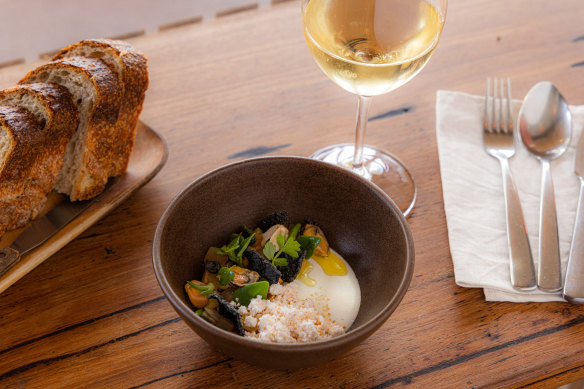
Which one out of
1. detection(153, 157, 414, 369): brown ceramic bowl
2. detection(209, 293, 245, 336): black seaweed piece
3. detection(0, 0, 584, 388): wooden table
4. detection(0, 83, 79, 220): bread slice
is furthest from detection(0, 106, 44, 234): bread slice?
detection(209, 293, 245, 336): black seaweed piece

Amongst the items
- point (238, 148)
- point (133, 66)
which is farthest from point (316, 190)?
point (133, 66)

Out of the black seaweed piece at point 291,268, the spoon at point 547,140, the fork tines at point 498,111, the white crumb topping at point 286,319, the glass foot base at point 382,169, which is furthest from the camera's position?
the fork tines at point 498,111

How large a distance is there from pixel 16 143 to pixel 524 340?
0.89m

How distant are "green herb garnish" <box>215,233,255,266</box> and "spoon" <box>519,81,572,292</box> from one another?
0.50 meters

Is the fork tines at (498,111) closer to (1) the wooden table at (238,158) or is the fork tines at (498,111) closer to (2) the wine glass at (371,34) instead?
(1) the wooden table at (238,158)

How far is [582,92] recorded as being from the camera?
1462 millimetres

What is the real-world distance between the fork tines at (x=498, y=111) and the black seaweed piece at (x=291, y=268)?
0.61m

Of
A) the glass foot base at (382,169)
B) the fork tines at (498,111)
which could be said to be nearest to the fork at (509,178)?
the fork tines at (498,111)

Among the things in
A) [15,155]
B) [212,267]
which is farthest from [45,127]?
[212,267]

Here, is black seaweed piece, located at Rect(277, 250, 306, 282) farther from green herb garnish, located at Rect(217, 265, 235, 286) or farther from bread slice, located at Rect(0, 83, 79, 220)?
bread slice, located at Rect(0, 83, 79, 220)

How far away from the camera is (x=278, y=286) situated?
2.95 ft

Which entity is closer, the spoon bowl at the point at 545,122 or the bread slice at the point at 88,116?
the bread slice at the point at 88,116

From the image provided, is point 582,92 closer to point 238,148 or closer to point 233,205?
point 238,148

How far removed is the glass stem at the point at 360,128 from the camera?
112 cm
